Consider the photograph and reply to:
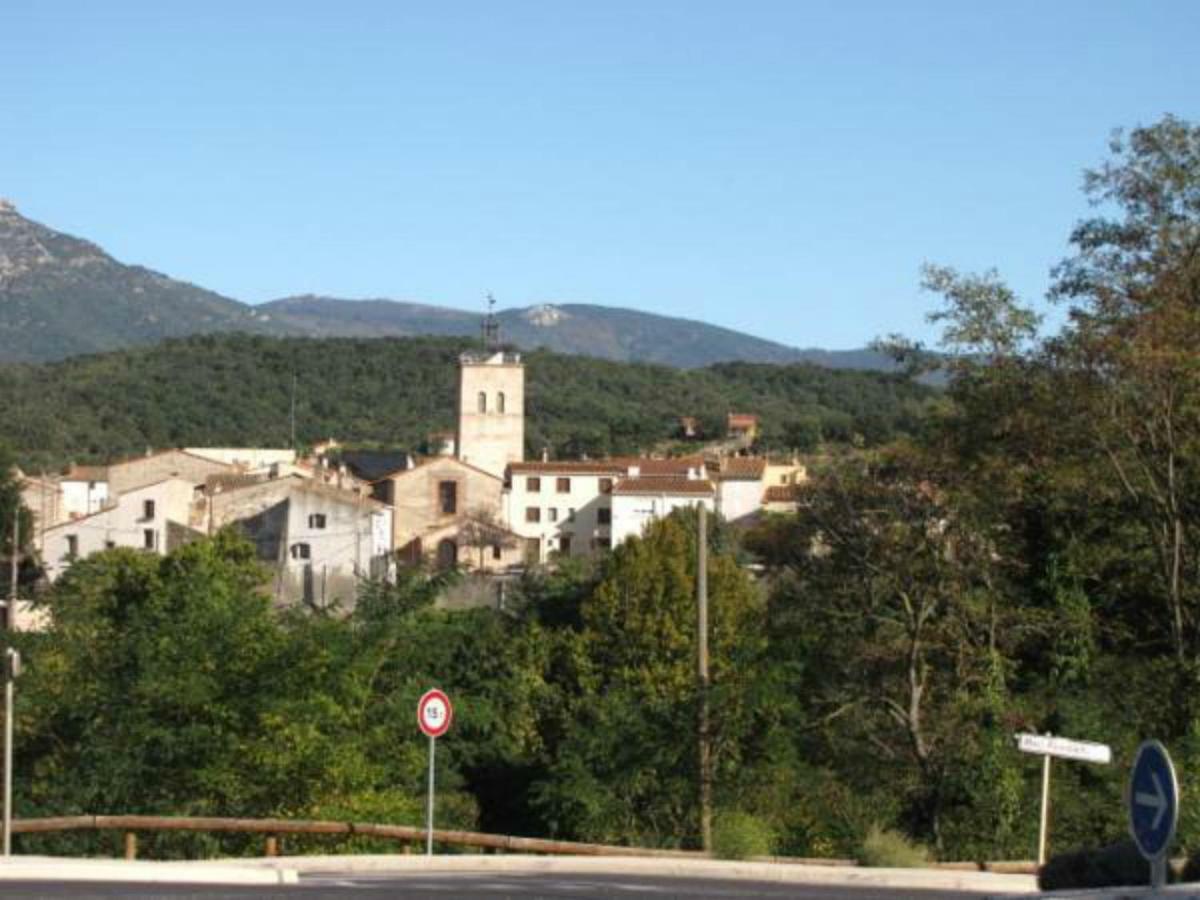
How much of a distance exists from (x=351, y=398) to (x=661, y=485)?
8859 cm

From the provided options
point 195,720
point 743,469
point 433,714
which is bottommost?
point 195,720

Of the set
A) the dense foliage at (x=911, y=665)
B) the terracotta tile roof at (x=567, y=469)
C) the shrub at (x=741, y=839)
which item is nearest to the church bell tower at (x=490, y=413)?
Result: the terracotta tile roof at (x=567, y=469)

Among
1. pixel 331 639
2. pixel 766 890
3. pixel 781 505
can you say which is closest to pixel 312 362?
pixel 781 505

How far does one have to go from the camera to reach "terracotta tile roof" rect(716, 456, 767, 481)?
98188mm

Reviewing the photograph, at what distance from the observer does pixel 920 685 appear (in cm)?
2878

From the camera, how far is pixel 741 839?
2338 centimetres

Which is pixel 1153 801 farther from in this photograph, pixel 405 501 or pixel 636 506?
pixel 636 506

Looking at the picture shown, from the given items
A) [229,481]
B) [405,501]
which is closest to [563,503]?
[405,501]

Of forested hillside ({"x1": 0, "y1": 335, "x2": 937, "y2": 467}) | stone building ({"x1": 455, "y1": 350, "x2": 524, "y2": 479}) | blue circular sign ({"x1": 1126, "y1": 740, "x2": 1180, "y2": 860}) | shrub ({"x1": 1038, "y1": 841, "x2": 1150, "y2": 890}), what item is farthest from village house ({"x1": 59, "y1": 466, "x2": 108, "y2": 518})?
blue circular sign ({"x1": 1126, "y1": 740, "x2": 1180, "y2": 860})

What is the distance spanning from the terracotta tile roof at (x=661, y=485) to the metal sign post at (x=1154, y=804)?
269 ft

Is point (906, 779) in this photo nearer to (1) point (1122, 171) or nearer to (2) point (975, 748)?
(2) point (975, 748)

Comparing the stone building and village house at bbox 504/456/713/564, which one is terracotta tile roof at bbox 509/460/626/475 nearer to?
village house at bbox 504/456/713/564

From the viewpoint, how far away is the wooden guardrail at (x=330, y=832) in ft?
73.2

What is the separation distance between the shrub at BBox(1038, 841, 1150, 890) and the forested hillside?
11435 cm
